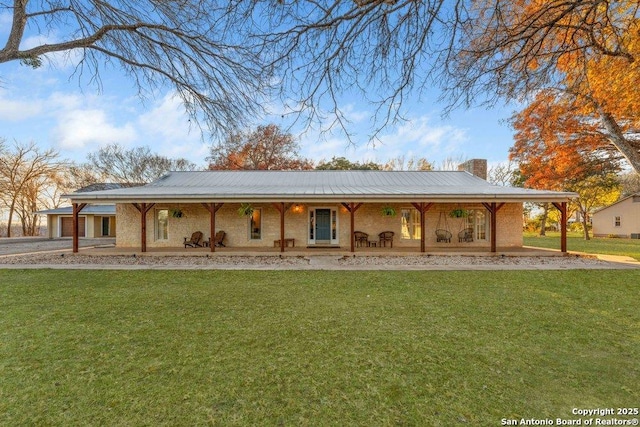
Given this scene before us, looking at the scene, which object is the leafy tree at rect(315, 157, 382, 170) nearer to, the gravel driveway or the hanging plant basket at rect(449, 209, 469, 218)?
the hanging plant basket at rect(449, 209, 469, 218)

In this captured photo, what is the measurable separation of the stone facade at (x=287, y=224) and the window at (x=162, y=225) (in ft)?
0.32

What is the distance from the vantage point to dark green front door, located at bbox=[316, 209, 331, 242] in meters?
14.0

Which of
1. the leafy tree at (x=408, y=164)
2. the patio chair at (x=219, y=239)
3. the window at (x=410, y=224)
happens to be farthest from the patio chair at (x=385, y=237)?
the leafy tree at (x=408, y=164)

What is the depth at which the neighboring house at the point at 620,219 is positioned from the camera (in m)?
25.4

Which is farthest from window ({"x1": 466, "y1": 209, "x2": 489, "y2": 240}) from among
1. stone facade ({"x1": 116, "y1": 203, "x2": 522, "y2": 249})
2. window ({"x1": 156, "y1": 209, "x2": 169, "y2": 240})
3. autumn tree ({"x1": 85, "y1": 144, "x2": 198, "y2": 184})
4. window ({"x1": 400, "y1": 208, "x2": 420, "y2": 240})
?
autumn tree ({"x1": 85, "y1": 144, "x2": 198, "y2": 184})

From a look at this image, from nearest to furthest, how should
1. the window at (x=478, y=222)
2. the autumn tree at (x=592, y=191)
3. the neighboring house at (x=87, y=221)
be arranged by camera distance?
the window at (x=478, y=222), the autumn tree at (x=592, y=191), the neighboring house at (x=87, y=221)

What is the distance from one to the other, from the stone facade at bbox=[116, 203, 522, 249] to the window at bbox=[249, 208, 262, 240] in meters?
0.14

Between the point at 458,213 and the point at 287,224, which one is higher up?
the point at 458,213

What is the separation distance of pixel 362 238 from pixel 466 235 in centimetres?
492

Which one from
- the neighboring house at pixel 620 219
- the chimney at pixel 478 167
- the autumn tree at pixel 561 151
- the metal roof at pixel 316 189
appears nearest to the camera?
the metal roof at pixel 316 189

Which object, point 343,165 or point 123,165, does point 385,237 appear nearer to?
point 343,165

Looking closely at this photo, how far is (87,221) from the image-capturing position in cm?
2358

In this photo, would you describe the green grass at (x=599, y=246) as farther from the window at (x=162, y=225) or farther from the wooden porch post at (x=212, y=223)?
the window at (x=162, y=225)

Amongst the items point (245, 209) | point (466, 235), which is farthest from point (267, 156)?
point (466, 235)
